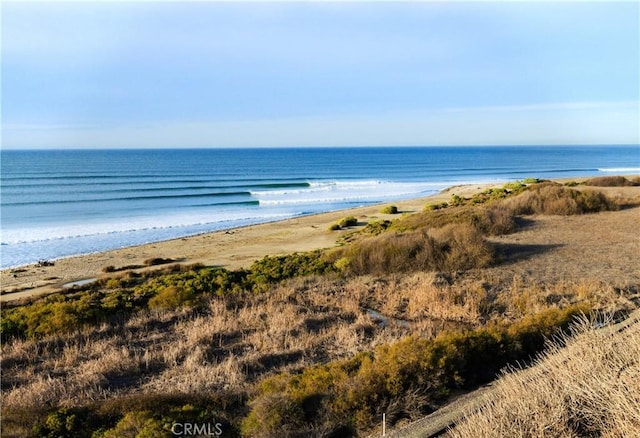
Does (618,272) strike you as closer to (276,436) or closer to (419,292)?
(419,292)

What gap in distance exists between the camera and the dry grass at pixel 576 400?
16.3 feet

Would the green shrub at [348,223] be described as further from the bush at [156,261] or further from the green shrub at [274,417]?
the green shrub at [274,417]

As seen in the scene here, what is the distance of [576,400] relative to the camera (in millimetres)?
5414

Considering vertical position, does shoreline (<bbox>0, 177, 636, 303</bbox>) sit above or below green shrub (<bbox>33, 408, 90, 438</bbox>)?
below

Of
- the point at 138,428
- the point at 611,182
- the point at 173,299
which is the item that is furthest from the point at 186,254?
the point at 611,182

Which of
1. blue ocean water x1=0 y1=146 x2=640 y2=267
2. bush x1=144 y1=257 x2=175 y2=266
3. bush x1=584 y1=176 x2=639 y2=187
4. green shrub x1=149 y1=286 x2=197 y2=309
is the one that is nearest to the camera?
green shrub x1=149 y1=286 x2=197 y2=309

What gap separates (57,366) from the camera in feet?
34.1

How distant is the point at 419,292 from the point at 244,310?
15.1 feet

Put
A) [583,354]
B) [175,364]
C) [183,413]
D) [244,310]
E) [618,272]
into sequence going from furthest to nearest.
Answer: [618,272]
[244,310]
[175,364]
[183,413]
[583,354]

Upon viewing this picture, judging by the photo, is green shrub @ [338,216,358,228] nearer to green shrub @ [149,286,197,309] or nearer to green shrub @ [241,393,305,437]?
green shrub @ [149,286,197,309]

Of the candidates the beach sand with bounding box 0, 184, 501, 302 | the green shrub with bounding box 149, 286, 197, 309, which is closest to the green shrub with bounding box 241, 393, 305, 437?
the green shrub with bounding box 149, 286, 197, 309

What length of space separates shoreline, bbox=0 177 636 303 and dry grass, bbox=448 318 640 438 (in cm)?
1631

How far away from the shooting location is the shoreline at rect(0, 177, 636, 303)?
68.4 feet

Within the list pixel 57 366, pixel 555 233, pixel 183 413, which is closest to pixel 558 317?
pixel 183 413
